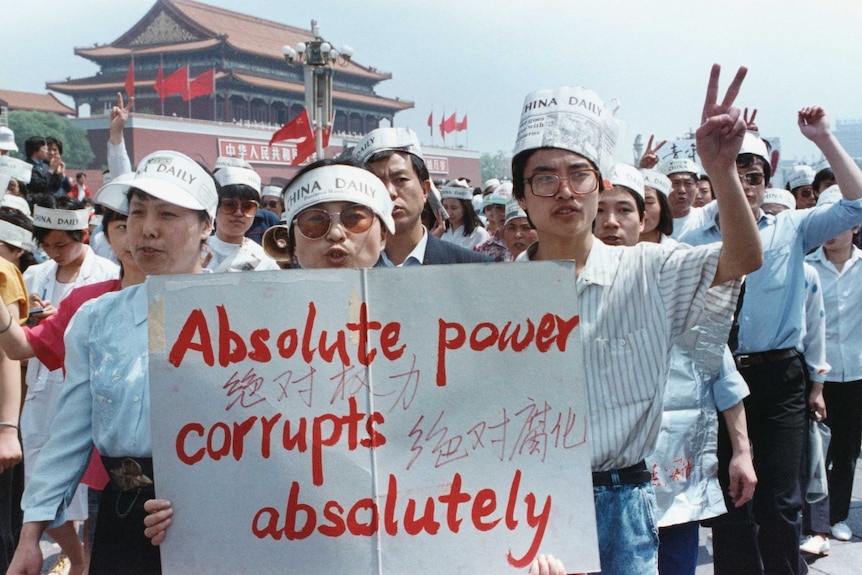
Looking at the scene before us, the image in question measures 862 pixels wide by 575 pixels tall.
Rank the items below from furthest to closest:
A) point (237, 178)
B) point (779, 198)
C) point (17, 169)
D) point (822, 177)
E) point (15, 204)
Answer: point (822, 177), point (17, 169), point (779, 198), point (15, 204), point (237, 178)

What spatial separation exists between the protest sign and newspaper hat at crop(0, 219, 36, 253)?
257 centimetres

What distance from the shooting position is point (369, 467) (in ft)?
5.20

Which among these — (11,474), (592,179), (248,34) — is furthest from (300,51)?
(248,34)

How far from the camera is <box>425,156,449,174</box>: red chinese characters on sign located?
150 ft

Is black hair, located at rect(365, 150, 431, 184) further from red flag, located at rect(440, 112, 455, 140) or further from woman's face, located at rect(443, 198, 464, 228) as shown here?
red flag, located at rect(440, 112, 455, 140)

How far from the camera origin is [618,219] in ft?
9.57

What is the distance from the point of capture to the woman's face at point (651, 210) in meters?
3.53

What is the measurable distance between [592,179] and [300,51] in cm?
1761

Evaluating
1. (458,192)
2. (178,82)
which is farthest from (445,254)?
(178,82)

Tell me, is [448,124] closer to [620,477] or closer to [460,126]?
[460,126]

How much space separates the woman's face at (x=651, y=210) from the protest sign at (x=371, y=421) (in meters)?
2.03

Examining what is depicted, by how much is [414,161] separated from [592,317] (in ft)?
5.06

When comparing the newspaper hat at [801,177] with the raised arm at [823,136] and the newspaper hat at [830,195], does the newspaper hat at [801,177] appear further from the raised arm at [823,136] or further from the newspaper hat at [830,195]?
the raised arm at [823,136]

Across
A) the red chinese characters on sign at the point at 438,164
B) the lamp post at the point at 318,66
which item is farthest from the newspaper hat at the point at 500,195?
the red chinese characters on sign at the point at 438,164
